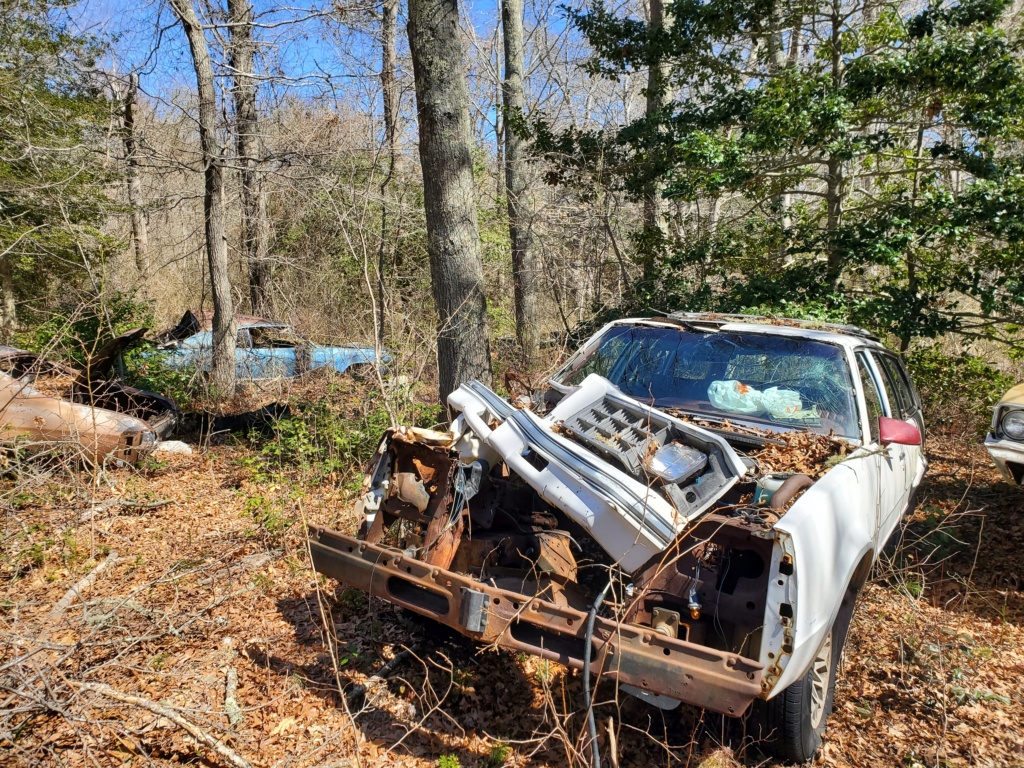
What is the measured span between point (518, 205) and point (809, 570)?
992cm

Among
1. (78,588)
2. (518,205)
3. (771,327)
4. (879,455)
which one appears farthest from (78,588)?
(518,205)

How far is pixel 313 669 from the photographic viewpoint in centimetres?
376

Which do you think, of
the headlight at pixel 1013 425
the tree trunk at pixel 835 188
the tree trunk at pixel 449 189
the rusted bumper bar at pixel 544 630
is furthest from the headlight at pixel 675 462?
the tree trunk at pixel 835 188

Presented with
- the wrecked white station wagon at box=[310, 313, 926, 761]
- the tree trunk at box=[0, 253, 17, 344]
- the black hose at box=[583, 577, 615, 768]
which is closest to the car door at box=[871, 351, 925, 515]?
the wrecked white station wagon at box=[310, 313, 926, 761]

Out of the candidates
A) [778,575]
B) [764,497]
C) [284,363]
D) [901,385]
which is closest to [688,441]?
[764,497]

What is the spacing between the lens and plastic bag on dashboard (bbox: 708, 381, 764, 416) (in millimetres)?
4133

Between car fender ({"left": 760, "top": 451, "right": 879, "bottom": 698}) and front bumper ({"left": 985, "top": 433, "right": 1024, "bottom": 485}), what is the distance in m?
2.20

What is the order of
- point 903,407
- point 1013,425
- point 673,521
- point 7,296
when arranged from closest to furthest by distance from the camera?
point 673,521 → point 1013,425 → point 903,407 → point 7,296

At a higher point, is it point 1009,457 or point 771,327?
point 771,327

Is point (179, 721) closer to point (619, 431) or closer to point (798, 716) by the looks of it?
point (619, 431)

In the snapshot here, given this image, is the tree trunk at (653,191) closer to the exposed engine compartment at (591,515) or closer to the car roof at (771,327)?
the car roof at (771,327)

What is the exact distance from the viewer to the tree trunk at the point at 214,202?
8.85m

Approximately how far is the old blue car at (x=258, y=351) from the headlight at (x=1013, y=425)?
706 centimetres

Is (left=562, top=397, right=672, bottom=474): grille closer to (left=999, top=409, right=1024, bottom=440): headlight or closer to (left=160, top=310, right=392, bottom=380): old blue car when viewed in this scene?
(left=999, top=409, right=1024, bottom=440): headlight
